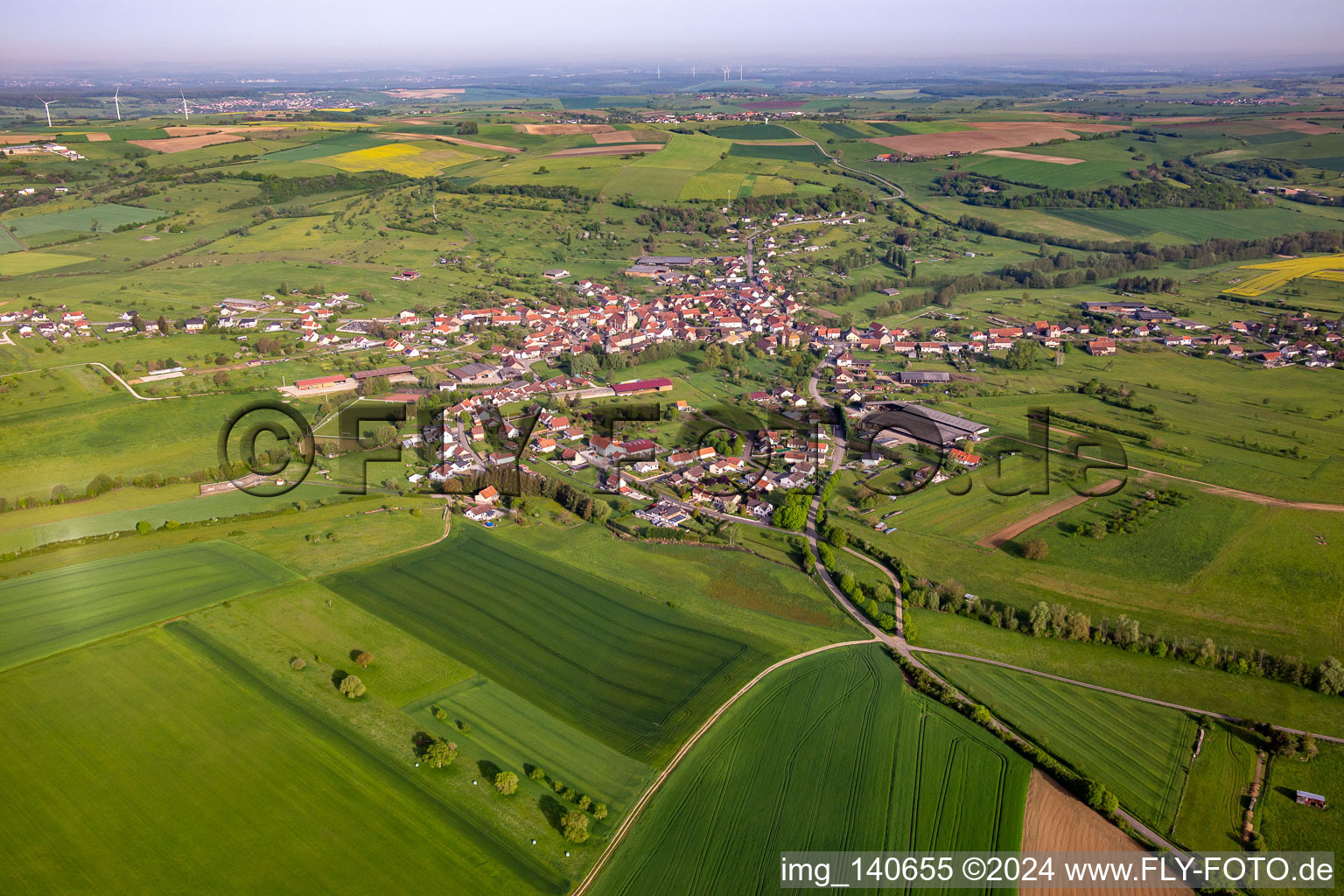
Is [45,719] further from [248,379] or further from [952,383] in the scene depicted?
[952,383]

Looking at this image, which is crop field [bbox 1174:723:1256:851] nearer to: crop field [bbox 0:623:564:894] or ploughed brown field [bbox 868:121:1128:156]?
crop field [bbox 0:623:564:894]

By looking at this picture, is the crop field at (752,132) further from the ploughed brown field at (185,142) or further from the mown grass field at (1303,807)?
the mown grass field at (1303,807)

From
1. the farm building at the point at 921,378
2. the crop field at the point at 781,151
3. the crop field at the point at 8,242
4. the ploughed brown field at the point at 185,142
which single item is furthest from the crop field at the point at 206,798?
the ploughed brown field at the point at 185,142

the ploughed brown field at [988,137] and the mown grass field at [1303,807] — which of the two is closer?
the mown grass field at [1303,807]

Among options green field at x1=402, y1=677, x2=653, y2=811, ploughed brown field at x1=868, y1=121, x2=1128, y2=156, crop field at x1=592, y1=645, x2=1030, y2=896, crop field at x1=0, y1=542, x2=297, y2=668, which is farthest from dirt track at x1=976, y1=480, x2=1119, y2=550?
ploughed brown field at x1=868, y1=121, x2=1128, y2=156

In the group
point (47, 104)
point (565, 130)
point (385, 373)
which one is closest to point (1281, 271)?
point (385, 373)

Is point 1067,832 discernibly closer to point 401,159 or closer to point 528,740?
point 528,740
